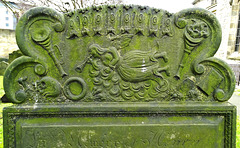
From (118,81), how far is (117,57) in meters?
0.27

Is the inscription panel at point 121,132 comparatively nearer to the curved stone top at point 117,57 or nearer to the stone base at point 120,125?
the stone base at point 120,125

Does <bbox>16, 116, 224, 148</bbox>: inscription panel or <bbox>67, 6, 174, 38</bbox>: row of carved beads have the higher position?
<bbox>67, 6, 174, 38</bbox>: row of carved beads

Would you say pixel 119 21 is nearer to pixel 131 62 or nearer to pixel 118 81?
pixel 131 62

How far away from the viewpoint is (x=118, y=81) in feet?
6.62

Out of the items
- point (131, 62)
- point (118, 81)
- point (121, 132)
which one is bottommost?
point (121, 132)

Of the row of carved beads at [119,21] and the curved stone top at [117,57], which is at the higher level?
the row of carved beads at [119,21]

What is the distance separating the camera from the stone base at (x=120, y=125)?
6.44 ft

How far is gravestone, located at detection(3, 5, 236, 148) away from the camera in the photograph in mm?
1944

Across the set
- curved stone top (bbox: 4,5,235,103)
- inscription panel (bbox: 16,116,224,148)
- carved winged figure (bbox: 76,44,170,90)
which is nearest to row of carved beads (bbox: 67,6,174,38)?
curved stone top (bbox: 4,5,235,103)

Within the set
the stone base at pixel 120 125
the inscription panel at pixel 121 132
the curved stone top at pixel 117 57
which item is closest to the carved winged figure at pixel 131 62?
the curved stone top at pixel 117 57

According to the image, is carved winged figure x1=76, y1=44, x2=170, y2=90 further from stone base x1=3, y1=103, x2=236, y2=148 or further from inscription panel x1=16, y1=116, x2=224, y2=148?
inscription panel x1=16, y1=116, x2=224, y2=148

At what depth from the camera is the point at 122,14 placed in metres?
1.94

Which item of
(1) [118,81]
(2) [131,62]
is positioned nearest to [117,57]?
(2) [131,62]

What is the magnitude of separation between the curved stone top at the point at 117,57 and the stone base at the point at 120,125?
0.12m
